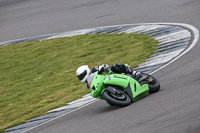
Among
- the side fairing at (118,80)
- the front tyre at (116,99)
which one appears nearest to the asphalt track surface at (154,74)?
the front tyre at (116,99)

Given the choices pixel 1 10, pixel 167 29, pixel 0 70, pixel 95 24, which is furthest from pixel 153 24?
pixel 1 10

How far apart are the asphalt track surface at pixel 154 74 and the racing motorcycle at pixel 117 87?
8.1 inches

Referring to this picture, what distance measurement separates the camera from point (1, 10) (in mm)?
26812

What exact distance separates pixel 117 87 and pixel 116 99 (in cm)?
40

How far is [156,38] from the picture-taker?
15438 millimetres

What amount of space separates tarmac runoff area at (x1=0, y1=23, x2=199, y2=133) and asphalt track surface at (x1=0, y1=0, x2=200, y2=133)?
0.39 meters

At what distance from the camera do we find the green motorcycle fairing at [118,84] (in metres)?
9.09

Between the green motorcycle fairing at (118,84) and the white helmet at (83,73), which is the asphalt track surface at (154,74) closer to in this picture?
the green motorcycle fairing at (118,84)

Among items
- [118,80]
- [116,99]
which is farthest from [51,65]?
[116,99]

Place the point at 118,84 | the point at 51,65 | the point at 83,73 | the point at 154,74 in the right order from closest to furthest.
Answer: the point at 118,84 < the point at 83,73 < the point at 154,74 < the point at 51,65

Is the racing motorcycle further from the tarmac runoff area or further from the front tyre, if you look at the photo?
the tarmac runoff area

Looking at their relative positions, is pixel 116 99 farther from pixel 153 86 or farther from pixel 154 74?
pixel 154 74

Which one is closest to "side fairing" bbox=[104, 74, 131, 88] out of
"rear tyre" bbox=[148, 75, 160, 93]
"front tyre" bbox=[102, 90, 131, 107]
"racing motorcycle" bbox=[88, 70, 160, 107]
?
"racing motorcycle" bbox=[88, 70, 160, 107]

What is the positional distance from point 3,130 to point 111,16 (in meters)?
11.0
